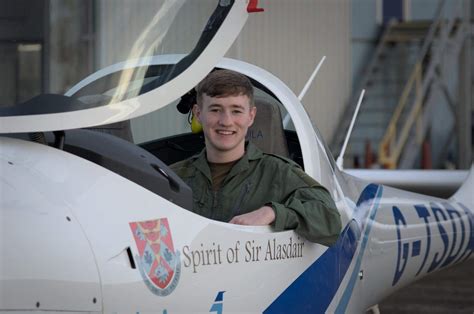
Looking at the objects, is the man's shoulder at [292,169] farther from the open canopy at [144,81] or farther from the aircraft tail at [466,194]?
the aircraft tail at [466,194]

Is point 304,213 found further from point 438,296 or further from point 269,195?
point 438,296

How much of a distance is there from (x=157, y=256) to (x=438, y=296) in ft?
20.5

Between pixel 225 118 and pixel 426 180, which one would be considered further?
pixel 426 180

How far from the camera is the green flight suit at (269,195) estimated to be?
3924 mm

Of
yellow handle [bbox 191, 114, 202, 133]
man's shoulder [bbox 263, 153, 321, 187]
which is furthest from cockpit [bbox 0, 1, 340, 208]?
yellow handle [bbox 191, 114, 202, 133]

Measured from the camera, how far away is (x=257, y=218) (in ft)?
12.2

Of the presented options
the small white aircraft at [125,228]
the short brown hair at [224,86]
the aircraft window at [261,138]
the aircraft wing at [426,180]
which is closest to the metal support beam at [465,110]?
the aircraft wing at [426,180]

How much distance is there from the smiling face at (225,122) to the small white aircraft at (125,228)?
410 mm

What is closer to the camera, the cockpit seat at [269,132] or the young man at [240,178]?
the young man at [240,178]

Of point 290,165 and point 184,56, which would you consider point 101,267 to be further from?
→ point 290,165

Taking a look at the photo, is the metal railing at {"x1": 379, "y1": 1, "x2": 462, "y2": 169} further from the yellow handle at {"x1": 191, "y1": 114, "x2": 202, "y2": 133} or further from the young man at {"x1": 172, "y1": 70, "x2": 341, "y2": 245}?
the young man at {"x1": 172, "y1": 70, "x2": 341, "y2": 245}

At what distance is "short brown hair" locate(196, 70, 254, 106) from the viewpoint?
3.94 metres

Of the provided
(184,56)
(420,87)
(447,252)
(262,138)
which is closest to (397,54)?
(420,87)

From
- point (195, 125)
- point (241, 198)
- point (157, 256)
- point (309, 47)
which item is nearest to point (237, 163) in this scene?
point (241, 198)
